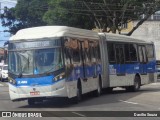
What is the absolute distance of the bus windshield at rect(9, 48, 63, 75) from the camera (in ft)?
66.2

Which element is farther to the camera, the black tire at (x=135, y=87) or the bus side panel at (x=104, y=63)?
the black tire at (x=135, y=87)

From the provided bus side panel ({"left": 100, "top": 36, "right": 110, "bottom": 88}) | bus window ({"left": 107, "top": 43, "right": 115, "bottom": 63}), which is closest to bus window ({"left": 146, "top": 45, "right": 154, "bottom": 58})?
bus window ({"left": 107, "top": 43, "right": 115, "bottom": 63})

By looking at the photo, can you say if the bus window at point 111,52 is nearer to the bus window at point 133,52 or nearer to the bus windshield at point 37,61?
the bus window at point 133,52

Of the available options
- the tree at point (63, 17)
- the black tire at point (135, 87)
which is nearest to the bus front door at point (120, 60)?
the black tire at point (135, 87)

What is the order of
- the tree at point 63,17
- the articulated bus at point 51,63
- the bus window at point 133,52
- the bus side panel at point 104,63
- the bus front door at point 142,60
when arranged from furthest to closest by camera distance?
the tree at point 63,17, the bus front door at point 142,60, the bus window at point 133,52, the bus side panel at point 104,63, the articulated bus at point 51,63

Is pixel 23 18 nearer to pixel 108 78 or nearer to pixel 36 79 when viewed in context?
pixel 108 78

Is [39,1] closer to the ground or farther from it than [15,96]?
farther from it

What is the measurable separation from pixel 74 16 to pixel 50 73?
34377 mm

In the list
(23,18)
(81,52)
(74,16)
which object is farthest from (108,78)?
(23,18)

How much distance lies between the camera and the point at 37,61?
66.6 feet

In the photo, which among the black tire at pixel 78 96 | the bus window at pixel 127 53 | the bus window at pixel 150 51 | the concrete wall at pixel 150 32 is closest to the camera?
the black tire at pixel 78 96

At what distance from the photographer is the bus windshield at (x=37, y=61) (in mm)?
20172

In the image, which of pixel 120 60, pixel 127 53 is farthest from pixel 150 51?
pixel 120 60

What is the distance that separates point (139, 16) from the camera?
5406cm
